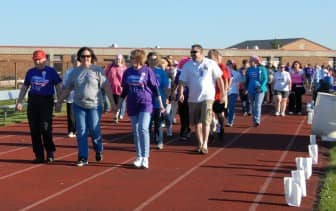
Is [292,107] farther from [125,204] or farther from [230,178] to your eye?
[125,204]

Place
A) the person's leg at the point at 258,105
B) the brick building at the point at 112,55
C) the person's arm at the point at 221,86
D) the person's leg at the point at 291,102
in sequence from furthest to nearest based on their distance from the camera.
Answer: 1. the brick building at the point at 112,55
2. the person's leg at the point at 291,102
3. the person's leg at the point at 258,105
4. the person's arm at the point at 221,86

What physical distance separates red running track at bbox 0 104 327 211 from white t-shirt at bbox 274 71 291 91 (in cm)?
640

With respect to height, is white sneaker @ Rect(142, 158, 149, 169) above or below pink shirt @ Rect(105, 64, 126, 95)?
below

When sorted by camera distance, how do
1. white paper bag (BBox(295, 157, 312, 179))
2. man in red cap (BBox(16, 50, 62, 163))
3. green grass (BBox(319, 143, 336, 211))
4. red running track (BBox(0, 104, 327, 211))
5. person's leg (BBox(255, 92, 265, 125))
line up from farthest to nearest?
person's leg (BBox(255, 92, 265, 125))
man in red cap (BBox(16, 50, 62, 163))
white paper bag (BBox(295, 157, 312, 179))
red running track (BBox(0, 104, 327, 211))
green grass (BBox(319, 143, 336, 211))

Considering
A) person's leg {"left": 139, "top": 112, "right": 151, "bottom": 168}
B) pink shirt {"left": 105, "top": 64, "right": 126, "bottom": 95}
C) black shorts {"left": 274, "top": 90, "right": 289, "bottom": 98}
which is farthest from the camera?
black shorts {"left": 274, "top": 90, "right": 289, "bottom": 98}

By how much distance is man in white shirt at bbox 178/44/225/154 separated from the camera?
470 inches

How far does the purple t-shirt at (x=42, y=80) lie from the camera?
1060cm

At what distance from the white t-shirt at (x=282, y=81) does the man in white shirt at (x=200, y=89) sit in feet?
30.3

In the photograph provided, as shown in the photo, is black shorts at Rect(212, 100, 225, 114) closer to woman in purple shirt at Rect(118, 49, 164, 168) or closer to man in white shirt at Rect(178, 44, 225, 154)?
man in white shirt at Rect(178, 44, 225, 154)

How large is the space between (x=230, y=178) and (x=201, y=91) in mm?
2865

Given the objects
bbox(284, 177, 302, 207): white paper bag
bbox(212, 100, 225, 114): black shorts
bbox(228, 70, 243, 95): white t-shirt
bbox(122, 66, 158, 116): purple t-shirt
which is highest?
bbox(122, 66, 158, 116): purple t-shirt

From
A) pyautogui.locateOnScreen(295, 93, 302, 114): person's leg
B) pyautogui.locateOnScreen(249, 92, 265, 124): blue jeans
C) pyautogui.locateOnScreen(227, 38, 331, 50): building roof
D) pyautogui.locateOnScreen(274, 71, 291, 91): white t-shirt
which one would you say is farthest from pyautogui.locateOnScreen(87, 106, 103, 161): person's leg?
pyautogui.locateOnScreen(227, 38, 331, 50): building roof

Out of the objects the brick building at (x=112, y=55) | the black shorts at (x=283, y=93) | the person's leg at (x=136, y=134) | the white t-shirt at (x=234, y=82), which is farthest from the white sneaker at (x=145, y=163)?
the brick building at (x=112, y=55)

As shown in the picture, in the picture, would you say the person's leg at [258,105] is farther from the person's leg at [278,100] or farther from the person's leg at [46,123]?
the person's leg at [46,123]
